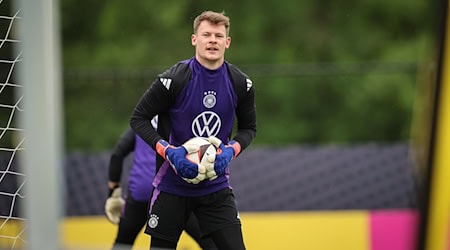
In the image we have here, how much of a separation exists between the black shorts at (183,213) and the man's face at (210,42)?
0.70 m

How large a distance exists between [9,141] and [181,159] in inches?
45.6

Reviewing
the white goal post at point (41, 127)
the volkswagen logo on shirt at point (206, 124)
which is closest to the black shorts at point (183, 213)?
the volkswagen logo on shirt at point (206, 124)

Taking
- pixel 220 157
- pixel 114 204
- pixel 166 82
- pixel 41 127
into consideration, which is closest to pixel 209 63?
pixel 166 82

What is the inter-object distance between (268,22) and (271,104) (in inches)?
136

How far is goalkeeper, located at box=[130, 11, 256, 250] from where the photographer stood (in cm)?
461

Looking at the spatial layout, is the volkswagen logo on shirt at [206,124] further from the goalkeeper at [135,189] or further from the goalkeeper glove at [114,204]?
the goalkeeper glove at [114,204]

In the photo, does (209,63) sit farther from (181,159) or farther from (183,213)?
(183,213)

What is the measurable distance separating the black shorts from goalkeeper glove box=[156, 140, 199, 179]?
0.88 feet

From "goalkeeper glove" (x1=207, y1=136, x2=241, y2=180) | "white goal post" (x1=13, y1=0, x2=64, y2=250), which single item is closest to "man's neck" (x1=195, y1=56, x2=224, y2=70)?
"goalkeeper glove" (x1=207, y1=136, x2=241, y2=180)

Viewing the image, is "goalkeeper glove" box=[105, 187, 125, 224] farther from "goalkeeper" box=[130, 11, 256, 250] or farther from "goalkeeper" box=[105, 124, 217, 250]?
"goalkeeper" box=[130, 11, 256, 250]

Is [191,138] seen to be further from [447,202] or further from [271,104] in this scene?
[271,104]

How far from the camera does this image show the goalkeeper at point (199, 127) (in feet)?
15.1

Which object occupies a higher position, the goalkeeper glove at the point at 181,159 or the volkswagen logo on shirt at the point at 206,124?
the volkswagen logo on shirt at the point at 206,124

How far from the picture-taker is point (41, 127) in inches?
141
